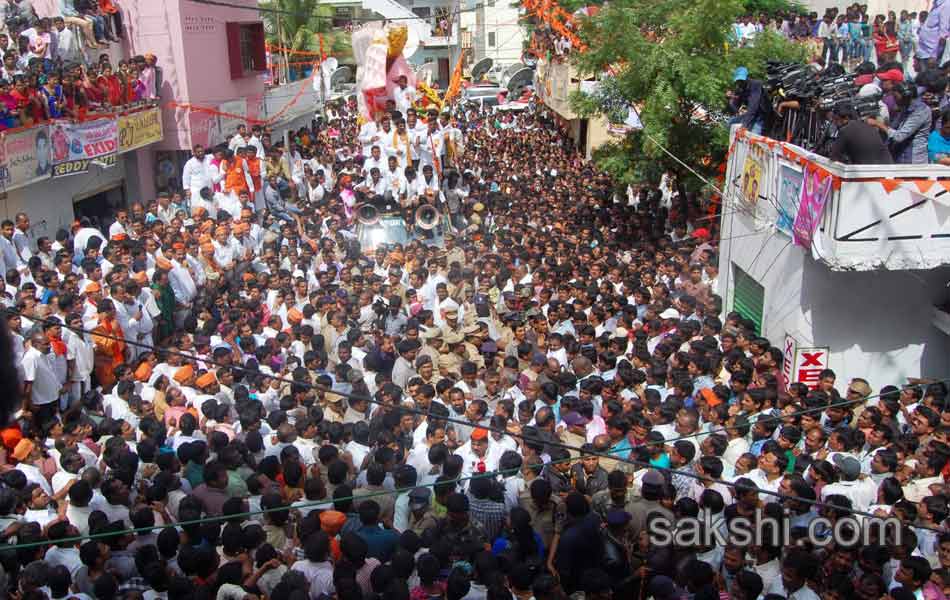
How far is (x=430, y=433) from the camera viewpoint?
20.1ft

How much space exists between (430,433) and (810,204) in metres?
3.79

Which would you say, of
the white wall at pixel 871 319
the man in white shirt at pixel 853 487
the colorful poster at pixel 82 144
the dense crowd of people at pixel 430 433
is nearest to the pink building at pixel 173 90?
the colorful poster at pixel 82 144

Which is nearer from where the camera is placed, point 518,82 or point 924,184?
point 924,184

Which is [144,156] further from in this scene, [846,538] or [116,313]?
[846,538]

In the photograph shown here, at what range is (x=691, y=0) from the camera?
467 inches

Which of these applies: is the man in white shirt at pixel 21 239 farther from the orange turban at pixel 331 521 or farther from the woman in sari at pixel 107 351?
the orange turban at pixel 331 521

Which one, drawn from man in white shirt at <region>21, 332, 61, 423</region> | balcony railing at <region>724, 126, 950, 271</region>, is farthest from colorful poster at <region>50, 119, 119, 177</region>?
balcony railing at <region>724, 126, 950, 271</region>

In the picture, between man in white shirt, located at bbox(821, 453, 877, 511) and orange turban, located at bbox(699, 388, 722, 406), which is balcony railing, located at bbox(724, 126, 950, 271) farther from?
man in white shirt, located at bbox(821, 453, 877, 511)

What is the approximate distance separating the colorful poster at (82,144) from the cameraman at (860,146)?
376 inches

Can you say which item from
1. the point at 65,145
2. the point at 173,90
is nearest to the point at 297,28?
the point at 173,90

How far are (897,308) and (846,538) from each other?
3681 millimetres

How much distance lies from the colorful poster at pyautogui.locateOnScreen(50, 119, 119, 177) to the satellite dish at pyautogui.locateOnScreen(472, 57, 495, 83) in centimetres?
2830

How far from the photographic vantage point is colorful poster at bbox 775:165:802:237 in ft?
26.0

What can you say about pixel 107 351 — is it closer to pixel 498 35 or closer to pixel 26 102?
pixel 26 102
